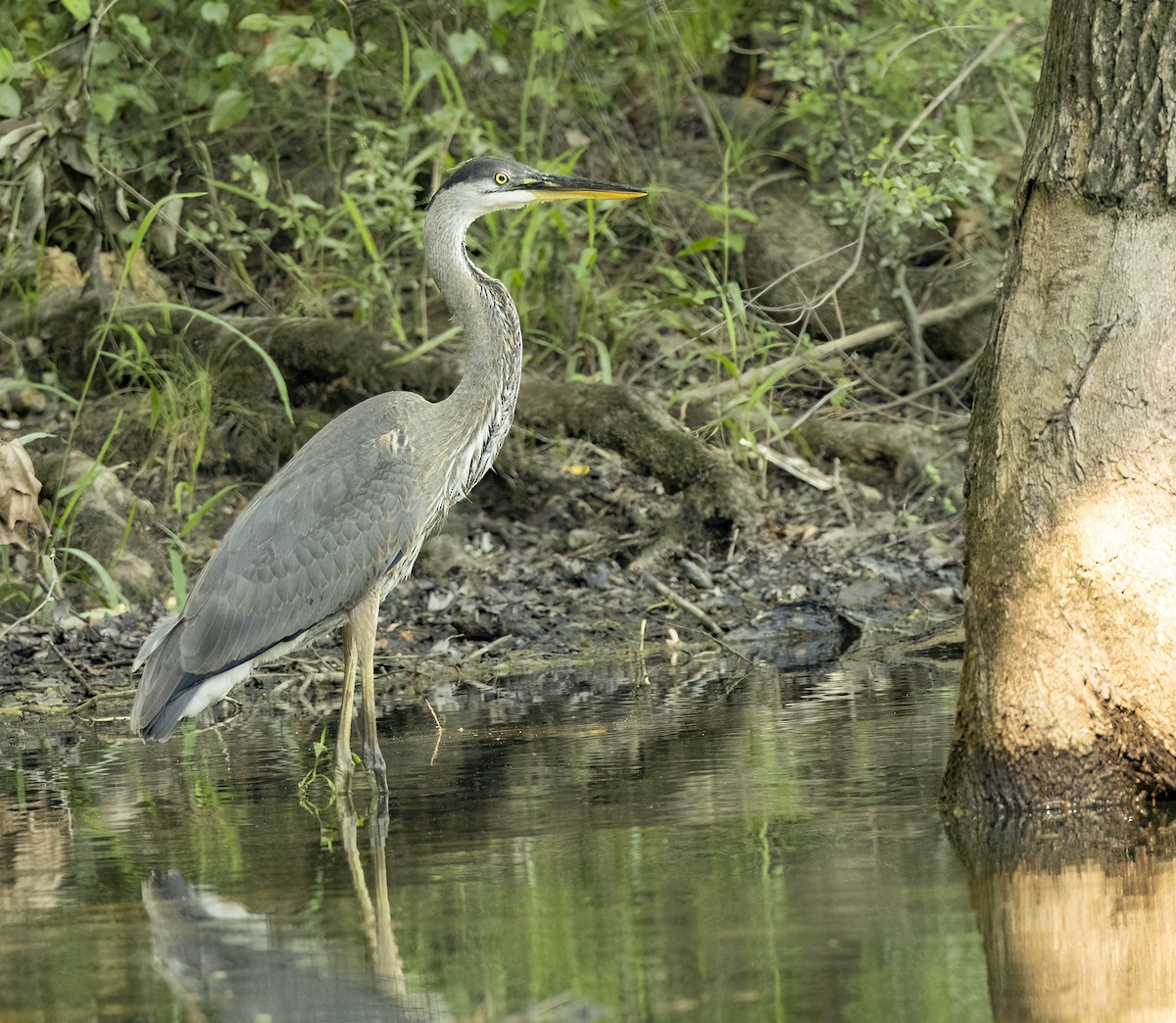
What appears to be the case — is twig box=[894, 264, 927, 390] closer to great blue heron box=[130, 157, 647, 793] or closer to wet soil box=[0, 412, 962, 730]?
wet soil box=[0, 412, 962, 730]

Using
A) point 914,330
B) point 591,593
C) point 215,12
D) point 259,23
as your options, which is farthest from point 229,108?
point 914,330

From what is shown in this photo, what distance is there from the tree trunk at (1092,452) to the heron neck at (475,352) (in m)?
2.72

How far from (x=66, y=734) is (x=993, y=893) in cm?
427

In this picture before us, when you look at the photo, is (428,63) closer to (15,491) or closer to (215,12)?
(215,12)

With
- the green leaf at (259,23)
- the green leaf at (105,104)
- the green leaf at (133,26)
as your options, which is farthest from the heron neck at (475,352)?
the green leaf at (105,104)

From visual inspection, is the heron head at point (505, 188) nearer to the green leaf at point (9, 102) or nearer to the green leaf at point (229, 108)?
the green leaf at point (9, 102)

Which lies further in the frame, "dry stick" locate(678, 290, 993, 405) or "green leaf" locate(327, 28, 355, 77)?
"dry stick" locate(678, 290, 993, 405)

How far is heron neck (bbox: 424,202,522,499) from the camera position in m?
6.77

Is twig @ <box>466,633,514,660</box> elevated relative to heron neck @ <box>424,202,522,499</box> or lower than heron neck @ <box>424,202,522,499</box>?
lower

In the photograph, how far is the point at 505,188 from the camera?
7141 mm

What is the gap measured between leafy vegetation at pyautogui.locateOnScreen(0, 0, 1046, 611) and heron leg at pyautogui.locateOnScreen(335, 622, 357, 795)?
8.56 ft

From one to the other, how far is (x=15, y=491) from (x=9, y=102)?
218 centimetres

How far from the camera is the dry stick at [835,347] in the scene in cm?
966

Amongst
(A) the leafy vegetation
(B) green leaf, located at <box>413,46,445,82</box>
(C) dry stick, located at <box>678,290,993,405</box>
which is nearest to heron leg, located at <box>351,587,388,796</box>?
(A) the leafy vegetation
